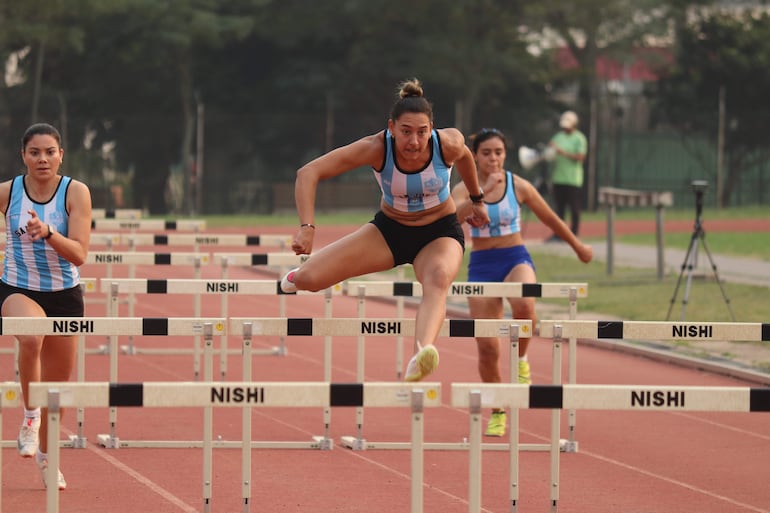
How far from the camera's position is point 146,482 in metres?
8.54

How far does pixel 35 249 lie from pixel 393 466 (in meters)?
2.49

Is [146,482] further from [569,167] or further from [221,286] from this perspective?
[569,167]

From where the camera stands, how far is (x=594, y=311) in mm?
17297

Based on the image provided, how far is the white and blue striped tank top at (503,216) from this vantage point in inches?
432

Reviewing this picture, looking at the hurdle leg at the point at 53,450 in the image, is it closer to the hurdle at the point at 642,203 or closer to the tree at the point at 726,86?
the hurdle at the point at 642,203

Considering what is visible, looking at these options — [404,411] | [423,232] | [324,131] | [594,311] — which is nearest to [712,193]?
[324,131]

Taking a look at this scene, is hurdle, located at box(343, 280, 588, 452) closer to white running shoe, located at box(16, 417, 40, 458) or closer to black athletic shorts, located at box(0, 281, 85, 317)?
black athletic shorts, located at box(0, 281, 85, 317)

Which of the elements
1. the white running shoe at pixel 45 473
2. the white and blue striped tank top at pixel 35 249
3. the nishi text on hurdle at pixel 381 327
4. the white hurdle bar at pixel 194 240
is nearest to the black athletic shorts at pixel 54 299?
the white and blue striped tank top at pixel 35 249

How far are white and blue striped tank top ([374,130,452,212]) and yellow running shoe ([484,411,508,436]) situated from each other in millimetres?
2493

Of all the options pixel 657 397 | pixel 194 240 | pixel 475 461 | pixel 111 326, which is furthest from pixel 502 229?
pixel 194 240

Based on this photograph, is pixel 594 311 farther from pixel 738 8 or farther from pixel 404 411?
pixel 738 8

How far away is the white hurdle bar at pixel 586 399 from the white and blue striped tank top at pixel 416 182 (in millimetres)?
2219

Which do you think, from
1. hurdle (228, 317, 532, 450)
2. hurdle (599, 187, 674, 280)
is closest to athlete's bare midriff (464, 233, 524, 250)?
hurdle (228, 317, 532, 450)

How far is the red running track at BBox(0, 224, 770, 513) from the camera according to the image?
26.7ft
